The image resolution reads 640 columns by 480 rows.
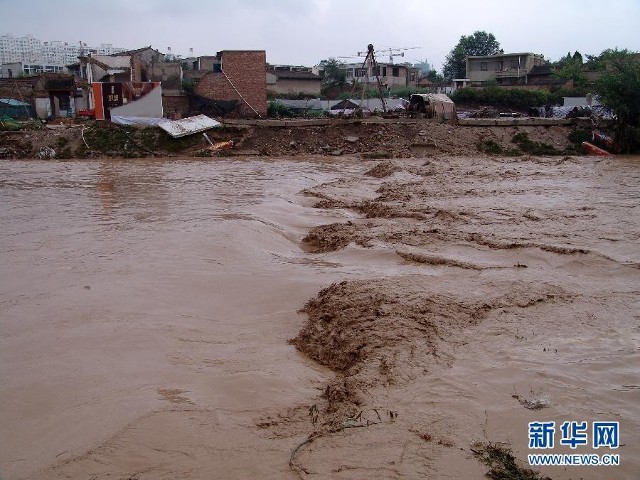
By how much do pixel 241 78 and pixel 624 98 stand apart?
1831 cm

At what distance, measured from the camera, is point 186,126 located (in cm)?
2330

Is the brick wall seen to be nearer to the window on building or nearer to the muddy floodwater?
the window on building

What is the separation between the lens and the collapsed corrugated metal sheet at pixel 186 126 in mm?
22750

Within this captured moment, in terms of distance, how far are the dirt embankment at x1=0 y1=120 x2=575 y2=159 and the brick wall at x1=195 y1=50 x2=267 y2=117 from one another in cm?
691

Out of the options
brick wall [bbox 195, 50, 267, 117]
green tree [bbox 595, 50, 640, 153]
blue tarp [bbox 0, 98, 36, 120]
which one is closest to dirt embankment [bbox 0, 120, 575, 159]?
green tree [bbox 595, 50, 640, 153]

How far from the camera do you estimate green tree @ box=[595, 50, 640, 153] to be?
21484 mm

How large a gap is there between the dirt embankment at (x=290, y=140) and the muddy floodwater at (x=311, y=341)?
1258 cm

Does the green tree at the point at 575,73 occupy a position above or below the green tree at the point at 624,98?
above

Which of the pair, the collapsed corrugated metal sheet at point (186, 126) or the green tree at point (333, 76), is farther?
the green tree at point (333, 76)

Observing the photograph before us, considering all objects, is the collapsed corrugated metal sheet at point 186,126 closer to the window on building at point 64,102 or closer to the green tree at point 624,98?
the green tree at point 624,98

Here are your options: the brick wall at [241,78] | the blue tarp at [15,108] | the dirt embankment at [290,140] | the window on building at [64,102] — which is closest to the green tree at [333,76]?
the window on building at [64,102]

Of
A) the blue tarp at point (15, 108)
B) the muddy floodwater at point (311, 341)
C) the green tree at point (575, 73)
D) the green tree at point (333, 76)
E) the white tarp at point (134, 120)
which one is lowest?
the muddy floodwater at point (311, 341)

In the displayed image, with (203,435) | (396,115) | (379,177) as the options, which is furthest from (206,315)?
(396,115)

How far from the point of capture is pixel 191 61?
5691 centimetres
